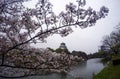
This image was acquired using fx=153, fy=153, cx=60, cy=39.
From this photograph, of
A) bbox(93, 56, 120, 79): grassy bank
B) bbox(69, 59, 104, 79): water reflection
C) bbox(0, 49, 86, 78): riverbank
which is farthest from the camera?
bbox(69, 59, 104, 79): water reflection

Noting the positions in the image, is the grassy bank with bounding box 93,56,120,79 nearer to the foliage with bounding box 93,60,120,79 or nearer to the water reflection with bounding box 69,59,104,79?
the foliage with bounding box 93,60,120,79

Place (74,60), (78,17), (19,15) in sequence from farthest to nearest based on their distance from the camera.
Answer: (74,60)
(19,15)
(78,17)

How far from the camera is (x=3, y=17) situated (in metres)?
6.00

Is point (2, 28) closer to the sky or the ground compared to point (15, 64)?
closer to the sky

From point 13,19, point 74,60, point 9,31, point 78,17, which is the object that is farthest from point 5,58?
point 78,17

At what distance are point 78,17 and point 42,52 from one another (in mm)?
2083

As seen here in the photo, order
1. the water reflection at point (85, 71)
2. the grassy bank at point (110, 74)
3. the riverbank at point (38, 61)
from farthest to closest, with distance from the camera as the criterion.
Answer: the water reflection at point (85, 71) → the grassy bank at point (110, 74) → the riverbank at point (38, 61)

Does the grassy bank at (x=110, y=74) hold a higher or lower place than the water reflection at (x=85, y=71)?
higher

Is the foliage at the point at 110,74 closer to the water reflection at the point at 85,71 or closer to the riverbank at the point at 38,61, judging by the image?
the water reflection at the point at 85,71

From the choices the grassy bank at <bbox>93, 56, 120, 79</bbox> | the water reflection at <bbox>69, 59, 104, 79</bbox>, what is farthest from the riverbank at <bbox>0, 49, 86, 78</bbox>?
Result: the water reflection at <bbox>69, 59, 104, 79</bbox>

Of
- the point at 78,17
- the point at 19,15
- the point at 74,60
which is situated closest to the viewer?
the point at 78,17

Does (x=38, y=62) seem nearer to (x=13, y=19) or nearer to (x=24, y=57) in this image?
(x=24, y=57)

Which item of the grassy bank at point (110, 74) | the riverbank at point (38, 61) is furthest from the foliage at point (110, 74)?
the riverbank at point (38, 61)

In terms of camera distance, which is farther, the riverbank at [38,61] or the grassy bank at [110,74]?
the grassy bank at [110,74]
